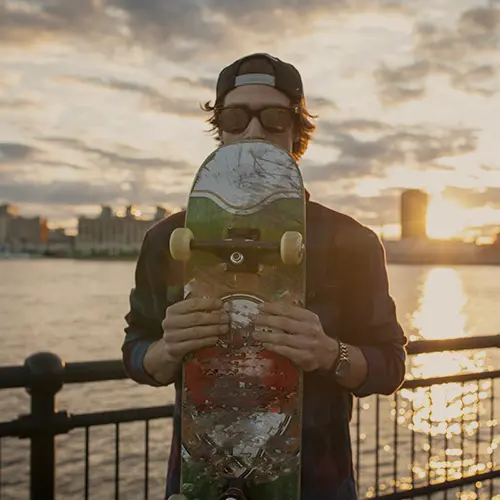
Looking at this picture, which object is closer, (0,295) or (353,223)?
(353,223)

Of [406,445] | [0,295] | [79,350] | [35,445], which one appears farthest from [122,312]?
[35,445]

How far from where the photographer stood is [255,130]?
6.84 ft

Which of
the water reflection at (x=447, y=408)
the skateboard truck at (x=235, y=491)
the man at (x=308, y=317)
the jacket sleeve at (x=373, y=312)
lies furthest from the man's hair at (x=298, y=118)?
the water reflection at (x=447, y=408)

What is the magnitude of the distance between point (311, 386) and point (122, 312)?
58498 millimetres

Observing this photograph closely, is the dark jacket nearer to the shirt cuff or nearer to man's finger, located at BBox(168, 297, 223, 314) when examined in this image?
the shirt cuff

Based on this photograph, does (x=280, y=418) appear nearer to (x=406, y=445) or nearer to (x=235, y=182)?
(x=235, y=182)

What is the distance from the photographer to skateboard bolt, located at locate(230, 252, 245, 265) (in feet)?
5.95

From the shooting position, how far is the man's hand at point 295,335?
1772 millimetres

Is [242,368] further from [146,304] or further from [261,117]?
[261,117]

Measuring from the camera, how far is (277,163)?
2031 mm

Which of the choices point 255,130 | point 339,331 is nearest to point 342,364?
point 339,331

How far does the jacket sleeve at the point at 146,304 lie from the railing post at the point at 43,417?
782 millimetres

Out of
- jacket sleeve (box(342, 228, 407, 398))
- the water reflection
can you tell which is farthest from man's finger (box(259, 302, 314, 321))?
the water reflection

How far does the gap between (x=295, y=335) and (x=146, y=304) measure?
1.93 ft
